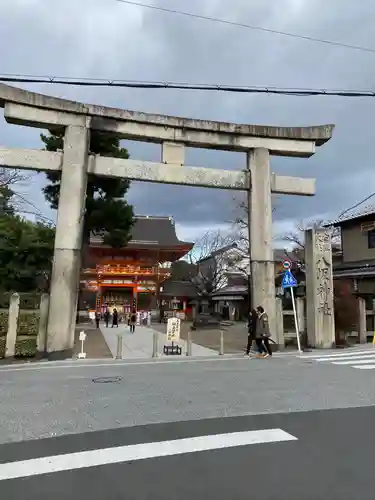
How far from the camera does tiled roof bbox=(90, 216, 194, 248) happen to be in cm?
4000

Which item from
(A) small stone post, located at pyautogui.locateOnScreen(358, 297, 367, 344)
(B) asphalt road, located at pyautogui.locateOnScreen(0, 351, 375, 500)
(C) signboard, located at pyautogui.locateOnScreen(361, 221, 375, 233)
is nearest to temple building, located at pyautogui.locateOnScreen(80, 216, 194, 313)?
(C) signboard, located at pyautogui.locateOnScreen(361, 221, 375, 233)

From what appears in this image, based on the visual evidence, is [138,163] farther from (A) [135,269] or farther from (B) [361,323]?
(A) [135,269]

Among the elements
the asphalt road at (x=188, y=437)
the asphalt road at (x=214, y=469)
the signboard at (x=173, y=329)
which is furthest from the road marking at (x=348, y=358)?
the asphalt road at (x=214, y=469)

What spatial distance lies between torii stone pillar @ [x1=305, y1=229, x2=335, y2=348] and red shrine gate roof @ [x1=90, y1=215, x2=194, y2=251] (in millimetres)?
23954

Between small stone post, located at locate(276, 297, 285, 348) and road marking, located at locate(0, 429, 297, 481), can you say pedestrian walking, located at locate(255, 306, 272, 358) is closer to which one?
small stone post, located at locate(276, 297, 285, 348)

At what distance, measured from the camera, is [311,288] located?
1573 cm

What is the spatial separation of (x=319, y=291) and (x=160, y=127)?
825 centimetres

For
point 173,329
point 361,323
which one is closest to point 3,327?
point 173,329

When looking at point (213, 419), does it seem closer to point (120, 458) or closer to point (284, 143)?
point (120, 458)

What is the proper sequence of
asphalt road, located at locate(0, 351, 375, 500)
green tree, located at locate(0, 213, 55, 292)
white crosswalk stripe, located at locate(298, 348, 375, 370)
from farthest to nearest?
green tree, located at locate(0, 213, 55, 292), white crosswalk stripe, located at locate(298, 348, 375, 370), asphalt road, located at locate(0, 351, 375, 500)

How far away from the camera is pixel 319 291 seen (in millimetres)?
15570

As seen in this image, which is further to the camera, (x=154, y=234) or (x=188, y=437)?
(x=154, y=234)

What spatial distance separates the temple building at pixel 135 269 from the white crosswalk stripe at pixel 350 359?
90.3 ft

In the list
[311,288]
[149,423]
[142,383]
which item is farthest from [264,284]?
[149,423]
